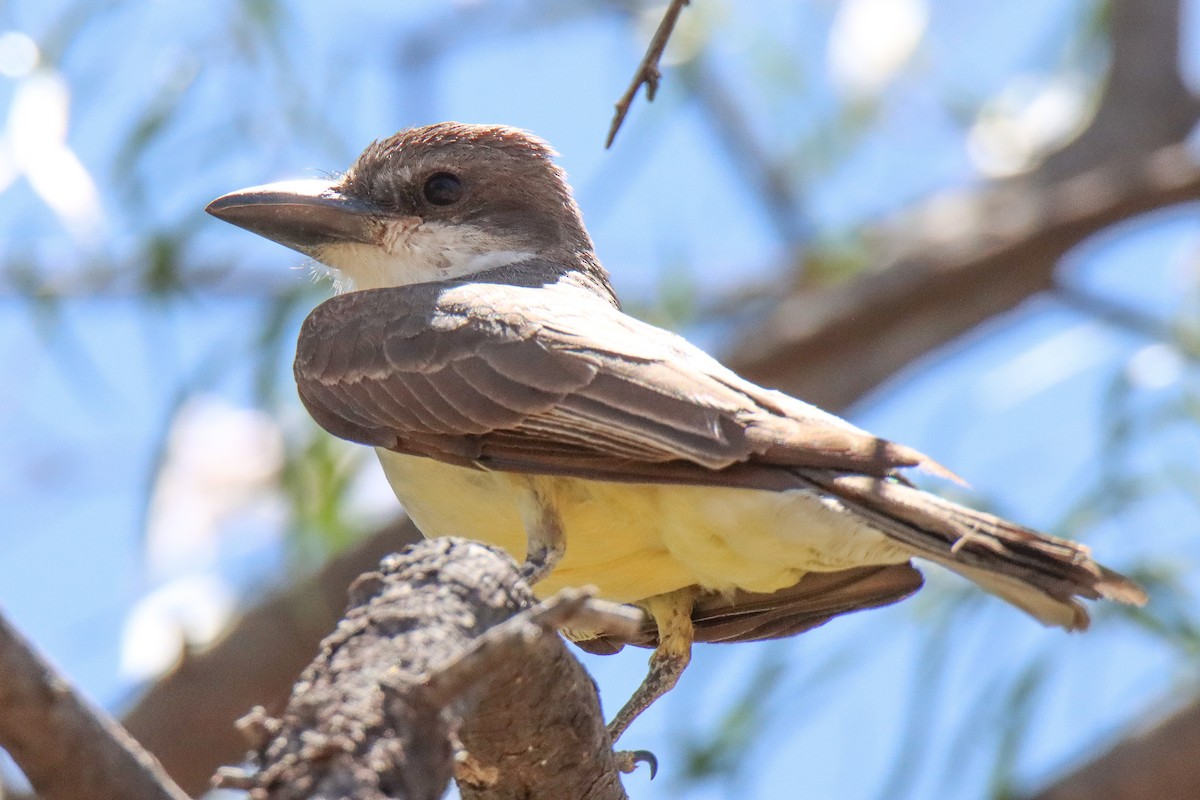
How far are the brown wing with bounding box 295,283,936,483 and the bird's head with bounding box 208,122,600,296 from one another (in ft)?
1.22

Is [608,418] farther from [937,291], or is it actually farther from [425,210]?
[937,291]

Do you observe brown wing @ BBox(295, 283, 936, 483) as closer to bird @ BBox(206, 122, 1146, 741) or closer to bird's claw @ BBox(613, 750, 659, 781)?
bird @ BBox(206, 122, 1146, 741)

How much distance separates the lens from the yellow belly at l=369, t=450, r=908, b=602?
3475mm

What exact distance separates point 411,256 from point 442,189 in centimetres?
25

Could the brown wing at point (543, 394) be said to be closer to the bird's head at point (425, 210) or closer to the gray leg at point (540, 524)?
the gray leg at point (540, 524)

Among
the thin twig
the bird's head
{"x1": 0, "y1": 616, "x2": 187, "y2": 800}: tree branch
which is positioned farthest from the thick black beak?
{"x1": 0, "y1": 616, "x2": 187, "y2": 800}: tree branch

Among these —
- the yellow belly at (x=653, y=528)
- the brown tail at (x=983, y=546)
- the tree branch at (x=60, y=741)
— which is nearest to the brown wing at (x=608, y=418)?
the brown tail at (x=983, y=546)

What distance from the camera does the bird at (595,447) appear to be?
11.0 feet

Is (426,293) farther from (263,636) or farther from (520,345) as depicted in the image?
(263,636)

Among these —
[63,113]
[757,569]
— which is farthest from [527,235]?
[63,113]

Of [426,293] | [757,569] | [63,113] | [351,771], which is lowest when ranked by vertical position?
[351,771]

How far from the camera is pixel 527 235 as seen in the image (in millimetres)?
4828

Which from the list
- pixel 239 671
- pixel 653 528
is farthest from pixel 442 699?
pixel 239 671

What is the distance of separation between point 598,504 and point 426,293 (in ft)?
2.47
